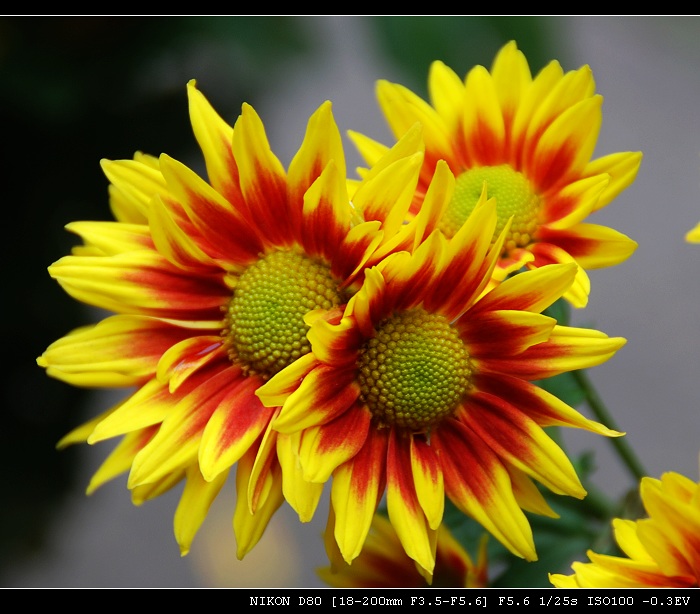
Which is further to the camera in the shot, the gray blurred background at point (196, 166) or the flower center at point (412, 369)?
the gray blurred background at point (196, 166)

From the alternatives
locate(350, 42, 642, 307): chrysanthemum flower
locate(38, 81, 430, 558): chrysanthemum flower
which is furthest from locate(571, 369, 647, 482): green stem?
locate(38, 81, 430, 558): chrysanthemum flower

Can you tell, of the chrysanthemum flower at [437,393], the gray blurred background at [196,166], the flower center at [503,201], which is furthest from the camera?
the gray blurred background at [196,166]

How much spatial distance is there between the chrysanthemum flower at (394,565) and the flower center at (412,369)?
14cm

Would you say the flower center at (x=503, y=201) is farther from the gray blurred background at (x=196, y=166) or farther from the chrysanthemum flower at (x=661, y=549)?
the gray blurred background at (x=196, y=166)

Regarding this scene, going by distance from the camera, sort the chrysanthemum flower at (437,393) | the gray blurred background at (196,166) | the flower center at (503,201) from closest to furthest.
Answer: the chrysanthemum flower at (437,393) → the flower center at (503,201) → the gray blurred background at (196,166)

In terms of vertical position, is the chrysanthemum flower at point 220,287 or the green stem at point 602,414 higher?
the chrysanthemum flower at point 220,287

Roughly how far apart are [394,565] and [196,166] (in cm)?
87

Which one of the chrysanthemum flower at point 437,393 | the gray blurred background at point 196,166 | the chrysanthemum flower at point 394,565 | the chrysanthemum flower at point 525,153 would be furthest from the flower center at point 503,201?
the gray blurred background at point 196,166

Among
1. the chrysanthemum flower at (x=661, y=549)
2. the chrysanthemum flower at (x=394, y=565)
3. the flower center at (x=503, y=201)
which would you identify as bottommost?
the chrysanthemum flower at (x=394, y=565)

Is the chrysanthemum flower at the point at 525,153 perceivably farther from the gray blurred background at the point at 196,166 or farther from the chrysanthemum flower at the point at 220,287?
the gray blurred background at the point at 196,166

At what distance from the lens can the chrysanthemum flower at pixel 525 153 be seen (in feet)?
1.84

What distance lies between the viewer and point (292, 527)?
1373mm
